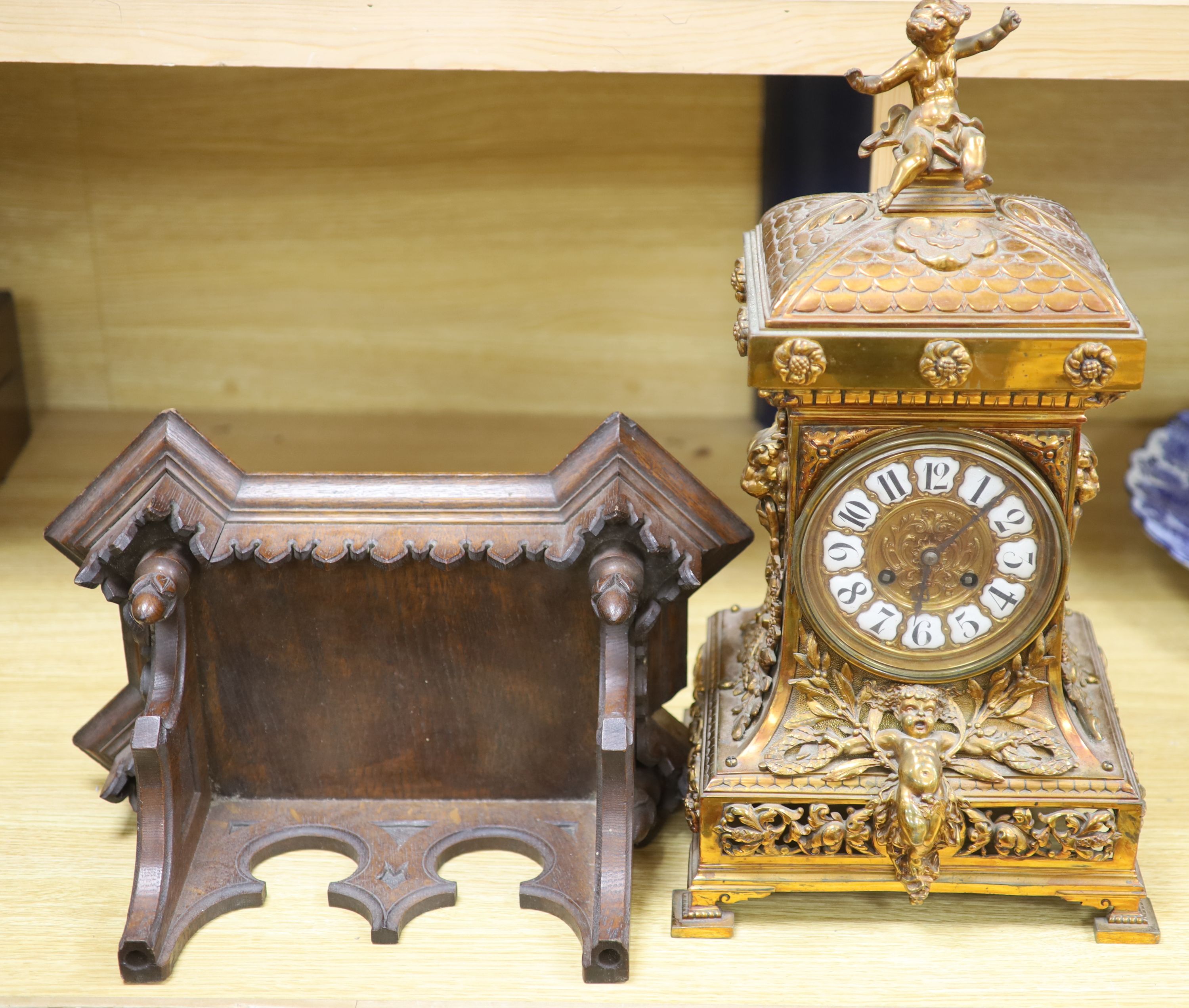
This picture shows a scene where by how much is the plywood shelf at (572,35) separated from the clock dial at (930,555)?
1.61ft

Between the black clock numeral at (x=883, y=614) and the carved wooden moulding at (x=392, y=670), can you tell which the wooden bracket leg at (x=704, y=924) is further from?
the black clock numeral at (x=883, y=614)

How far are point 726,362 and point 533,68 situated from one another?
0.85 metres

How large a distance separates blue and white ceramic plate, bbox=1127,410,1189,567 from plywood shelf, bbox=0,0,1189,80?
0.61m

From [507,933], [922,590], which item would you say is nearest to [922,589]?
[922,590]

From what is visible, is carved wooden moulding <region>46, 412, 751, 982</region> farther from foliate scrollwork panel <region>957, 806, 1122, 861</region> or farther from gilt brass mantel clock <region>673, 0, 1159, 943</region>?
foliate scrollwork panel <region>957, 806, 1122, 861</region>

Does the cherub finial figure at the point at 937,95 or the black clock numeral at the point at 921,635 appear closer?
the cherub finial figure at the point at 937,95

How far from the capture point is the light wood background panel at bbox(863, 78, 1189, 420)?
2064 millimetres

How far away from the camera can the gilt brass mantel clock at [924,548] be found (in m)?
1.14

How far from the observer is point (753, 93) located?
211cm

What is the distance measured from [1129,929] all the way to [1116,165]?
1215mm

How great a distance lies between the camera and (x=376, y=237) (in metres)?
2.21

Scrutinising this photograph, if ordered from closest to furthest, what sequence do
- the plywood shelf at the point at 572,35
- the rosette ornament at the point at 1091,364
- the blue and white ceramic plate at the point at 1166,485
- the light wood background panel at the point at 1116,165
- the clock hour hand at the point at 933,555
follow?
the rosette ornament at the point at 1091,364 < the clock hour hand at the point at 933,555 < the plywood shelf at the point at 572,35 < the blue and white ceramic plate at the point at 1166,485 < the light wood background panel at the point at 1116,165

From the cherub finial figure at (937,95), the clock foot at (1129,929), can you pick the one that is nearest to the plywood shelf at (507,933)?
the clock foot at (1129,929)

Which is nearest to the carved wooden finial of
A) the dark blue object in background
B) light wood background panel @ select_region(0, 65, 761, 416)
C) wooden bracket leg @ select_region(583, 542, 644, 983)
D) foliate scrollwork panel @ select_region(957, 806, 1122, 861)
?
wooden bracket leg @ select_region(583, 542, 644, 983)
